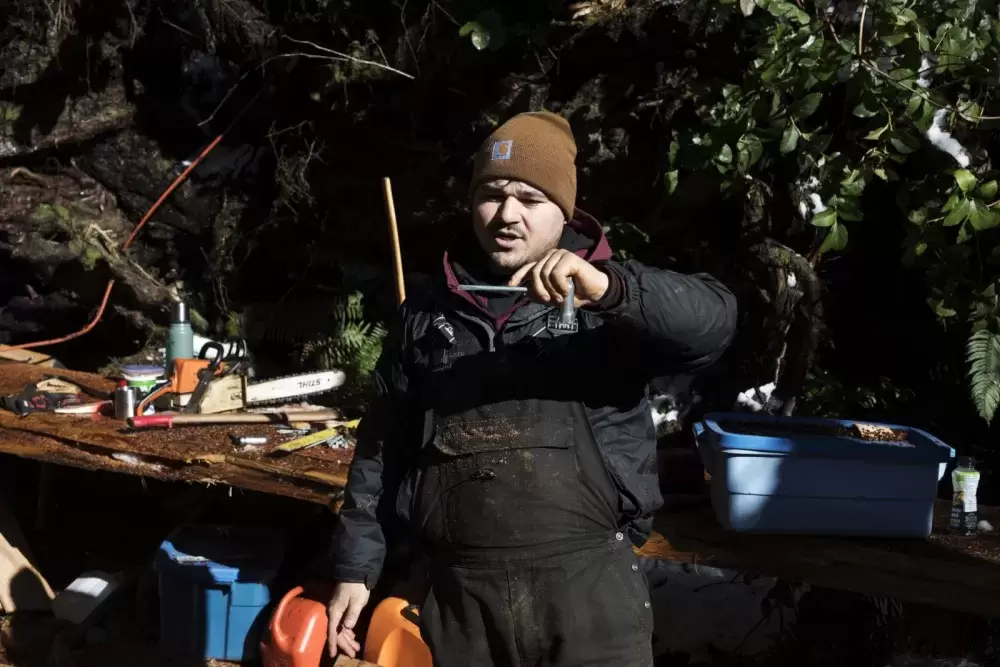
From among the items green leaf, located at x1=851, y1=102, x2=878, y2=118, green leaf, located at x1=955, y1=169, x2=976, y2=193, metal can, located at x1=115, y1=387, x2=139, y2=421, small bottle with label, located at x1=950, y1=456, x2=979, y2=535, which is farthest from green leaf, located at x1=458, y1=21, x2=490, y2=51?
small bottle with label, located at x1=950, y1=456, x2=979, y2=535

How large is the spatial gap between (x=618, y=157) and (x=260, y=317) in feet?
9.42

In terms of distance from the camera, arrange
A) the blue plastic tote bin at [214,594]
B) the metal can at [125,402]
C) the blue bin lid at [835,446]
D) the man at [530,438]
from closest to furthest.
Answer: the man at [530,438], the blue bin lid at [835,446], the blue plastic tote bin at [214,594], the metal can at [125,402]

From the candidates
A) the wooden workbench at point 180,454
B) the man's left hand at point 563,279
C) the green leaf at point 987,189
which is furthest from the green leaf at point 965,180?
the wooden workbench at point 180,454

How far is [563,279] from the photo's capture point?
79.0 inches

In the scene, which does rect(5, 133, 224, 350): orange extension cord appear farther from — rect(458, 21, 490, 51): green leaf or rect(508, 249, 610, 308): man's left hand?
rect(508, 249, 610, 308): man's left hand

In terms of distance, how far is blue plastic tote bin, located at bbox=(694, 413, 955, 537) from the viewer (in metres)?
3.19

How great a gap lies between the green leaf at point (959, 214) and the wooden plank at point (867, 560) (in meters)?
1.27

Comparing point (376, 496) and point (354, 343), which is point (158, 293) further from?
point (376, 496)

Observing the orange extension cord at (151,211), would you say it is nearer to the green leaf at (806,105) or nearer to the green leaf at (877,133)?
the green leaf at (806,105)

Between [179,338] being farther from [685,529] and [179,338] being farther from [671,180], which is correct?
[685,529]

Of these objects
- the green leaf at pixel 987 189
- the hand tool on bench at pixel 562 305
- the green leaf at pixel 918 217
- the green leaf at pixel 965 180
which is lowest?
the hand tool on bench at pixel 562 305

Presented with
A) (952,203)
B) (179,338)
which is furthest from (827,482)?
(179,338)

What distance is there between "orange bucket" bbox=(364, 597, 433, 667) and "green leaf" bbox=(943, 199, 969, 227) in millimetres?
2726

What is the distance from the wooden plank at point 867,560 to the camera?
297cm
